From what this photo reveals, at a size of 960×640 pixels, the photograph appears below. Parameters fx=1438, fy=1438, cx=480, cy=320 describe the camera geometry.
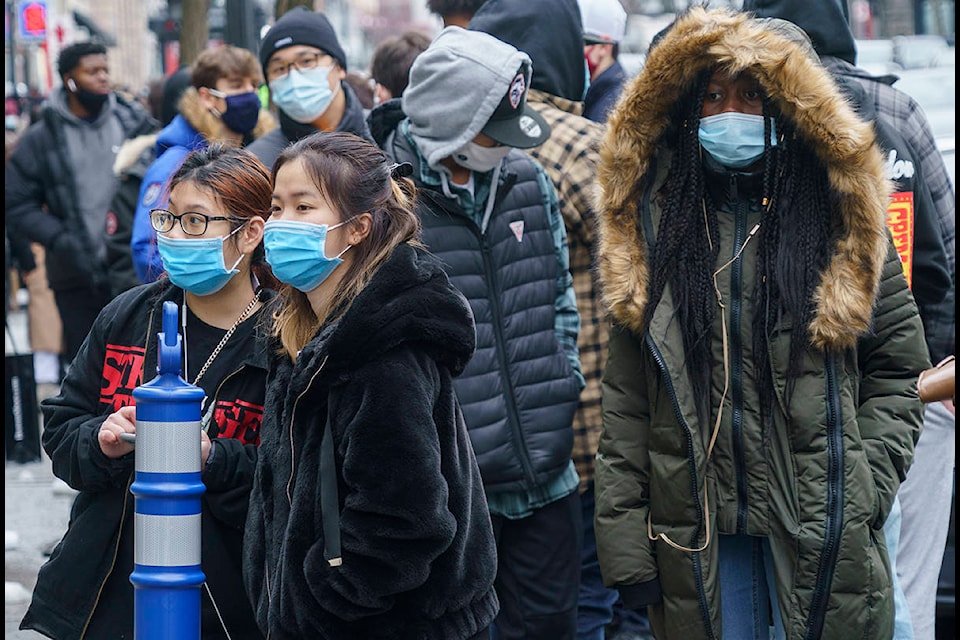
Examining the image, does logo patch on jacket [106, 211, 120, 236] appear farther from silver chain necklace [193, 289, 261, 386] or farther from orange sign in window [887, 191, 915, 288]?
orange sign in window [887, 191, 915, 288]

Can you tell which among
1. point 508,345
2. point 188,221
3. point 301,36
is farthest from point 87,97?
point 188,221

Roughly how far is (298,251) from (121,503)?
774mm

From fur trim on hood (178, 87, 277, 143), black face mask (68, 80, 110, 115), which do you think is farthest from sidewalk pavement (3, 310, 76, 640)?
fur trim on hood (178, 87, 277, 143)

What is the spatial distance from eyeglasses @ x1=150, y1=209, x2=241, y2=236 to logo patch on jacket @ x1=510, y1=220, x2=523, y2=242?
1100mm

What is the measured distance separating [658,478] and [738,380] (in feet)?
1.04

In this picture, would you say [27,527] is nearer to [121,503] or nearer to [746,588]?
[121,503]

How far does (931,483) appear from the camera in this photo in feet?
15.2

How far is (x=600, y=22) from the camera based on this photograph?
21.3ft

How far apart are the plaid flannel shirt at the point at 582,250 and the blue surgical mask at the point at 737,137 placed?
1233mm

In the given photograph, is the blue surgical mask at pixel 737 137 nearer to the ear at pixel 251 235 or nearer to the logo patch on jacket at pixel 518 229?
the logo patch on jacket at pixel 518 229

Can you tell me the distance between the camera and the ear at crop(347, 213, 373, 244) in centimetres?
325

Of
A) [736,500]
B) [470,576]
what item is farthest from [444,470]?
[736,500]

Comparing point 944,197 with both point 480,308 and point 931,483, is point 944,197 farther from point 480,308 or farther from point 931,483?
point 480,308

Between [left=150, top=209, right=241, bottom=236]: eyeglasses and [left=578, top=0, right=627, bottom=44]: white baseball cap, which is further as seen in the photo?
[left=578, top=0, right=627, bottom=44]: white baseball cap
